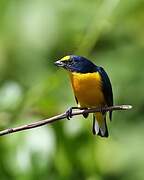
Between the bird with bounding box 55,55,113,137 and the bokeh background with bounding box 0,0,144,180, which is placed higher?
the bokeh background with bounding box 0,0,144,180

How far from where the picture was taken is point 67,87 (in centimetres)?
400

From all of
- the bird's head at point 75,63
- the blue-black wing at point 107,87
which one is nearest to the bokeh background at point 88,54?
the blue-black wing at point 107,87

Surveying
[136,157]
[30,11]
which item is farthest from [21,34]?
[136,157]

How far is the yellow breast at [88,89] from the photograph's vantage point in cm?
149

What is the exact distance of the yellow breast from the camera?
1.49 meters

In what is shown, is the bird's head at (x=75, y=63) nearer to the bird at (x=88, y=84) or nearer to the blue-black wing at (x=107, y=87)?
the bird at (x=88, y=84)

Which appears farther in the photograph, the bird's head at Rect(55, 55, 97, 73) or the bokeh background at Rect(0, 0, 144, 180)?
the bokeh background at Rect(0, 0, 144, 180)

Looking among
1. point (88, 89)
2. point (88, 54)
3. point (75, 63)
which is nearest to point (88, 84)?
point (88, 89)

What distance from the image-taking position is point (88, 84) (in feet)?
5.09

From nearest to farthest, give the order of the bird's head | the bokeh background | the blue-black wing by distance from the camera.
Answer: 1. the bird's head
2. the blue-black wing
3. the bokeh background

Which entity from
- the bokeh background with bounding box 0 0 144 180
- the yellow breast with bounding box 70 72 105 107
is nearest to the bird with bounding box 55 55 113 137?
the yellow breast with bounding box 70 72 105 107

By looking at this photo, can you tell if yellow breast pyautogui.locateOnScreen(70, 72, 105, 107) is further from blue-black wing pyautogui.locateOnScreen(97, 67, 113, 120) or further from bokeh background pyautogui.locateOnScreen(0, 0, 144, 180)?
bokeh background pyautogui.locateOnScreen(0, 0, 144, 180)

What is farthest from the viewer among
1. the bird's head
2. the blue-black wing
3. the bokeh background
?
the bokeh background

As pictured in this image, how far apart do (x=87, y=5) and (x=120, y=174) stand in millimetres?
1167
